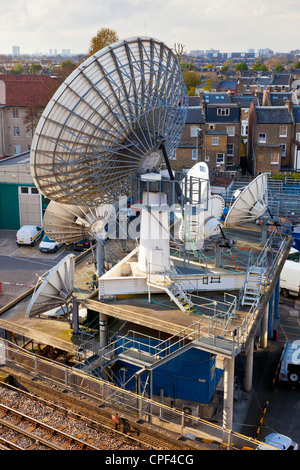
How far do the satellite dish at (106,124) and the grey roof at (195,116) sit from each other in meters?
40.2

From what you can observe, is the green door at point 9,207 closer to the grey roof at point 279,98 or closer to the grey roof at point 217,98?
the grey roof at point 217,98

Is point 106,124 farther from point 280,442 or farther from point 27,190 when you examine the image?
point 27,190

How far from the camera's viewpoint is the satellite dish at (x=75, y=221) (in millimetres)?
35688

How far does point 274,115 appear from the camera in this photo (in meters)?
74.3

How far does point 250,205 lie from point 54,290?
15745 millimetres

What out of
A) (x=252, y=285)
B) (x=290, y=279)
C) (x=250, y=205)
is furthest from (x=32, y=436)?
(x=290, y=279)

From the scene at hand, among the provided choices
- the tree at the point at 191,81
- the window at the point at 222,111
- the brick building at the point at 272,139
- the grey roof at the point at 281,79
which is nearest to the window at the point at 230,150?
the brick building at the point at 272,139

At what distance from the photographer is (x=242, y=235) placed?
41781mm

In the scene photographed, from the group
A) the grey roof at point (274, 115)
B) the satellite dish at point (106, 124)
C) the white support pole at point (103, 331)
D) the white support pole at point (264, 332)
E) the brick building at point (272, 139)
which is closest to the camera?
the satellite dish at point (106, 124)

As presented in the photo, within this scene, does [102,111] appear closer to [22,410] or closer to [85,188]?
[85,188]

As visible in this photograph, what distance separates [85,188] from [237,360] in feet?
46.5

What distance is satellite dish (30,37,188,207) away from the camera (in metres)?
26.5
